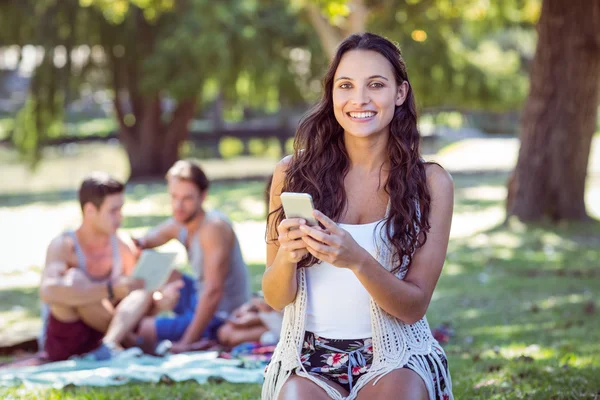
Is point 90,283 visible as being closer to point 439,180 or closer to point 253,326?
point 253,326

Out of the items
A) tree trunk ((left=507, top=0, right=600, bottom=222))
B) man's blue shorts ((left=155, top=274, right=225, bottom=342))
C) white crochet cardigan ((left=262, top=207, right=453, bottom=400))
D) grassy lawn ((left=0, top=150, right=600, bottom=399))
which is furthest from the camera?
tree trunk ((left=507, top=0, right=600, bottom=222))

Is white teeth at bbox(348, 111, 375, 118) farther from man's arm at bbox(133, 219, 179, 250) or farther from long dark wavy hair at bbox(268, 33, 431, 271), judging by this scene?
man's arm at bbox(133, 219, 179, 250)

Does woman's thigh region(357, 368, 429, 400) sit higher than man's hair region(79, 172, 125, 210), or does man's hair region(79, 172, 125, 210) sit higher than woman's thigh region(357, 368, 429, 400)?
man's hair region(79, 172, 125, 210)

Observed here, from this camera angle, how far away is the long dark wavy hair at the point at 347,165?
339 centimetres

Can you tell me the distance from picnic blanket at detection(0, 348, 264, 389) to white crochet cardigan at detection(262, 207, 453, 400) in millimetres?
1862

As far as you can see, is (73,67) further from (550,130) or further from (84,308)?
(84,308)

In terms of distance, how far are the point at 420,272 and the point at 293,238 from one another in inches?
22.4

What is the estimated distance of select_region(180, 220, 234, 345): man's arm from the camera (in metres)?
6.38

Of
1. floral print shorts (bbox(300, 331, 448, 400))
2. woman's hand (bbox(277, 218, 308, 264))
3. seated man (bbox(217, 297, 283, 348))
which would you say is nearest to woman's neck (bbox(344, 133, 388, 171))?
woman's hand (bbox(277, 218, 308, 264))

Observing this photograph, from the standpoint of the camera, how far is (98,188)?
6.15m

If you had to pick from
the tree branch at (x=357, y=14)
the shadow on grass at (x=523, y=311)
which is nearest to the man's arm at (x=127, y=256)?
the shadow on grass at (x=523, y=311)

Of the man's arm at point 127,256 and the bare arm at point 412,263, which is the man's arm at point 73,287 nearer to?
the man's arm at point 127,256

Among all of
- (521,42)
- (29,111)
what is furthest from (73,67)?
(521,42)

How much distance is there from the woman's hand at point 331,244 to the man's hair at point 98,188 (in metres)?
3.38
